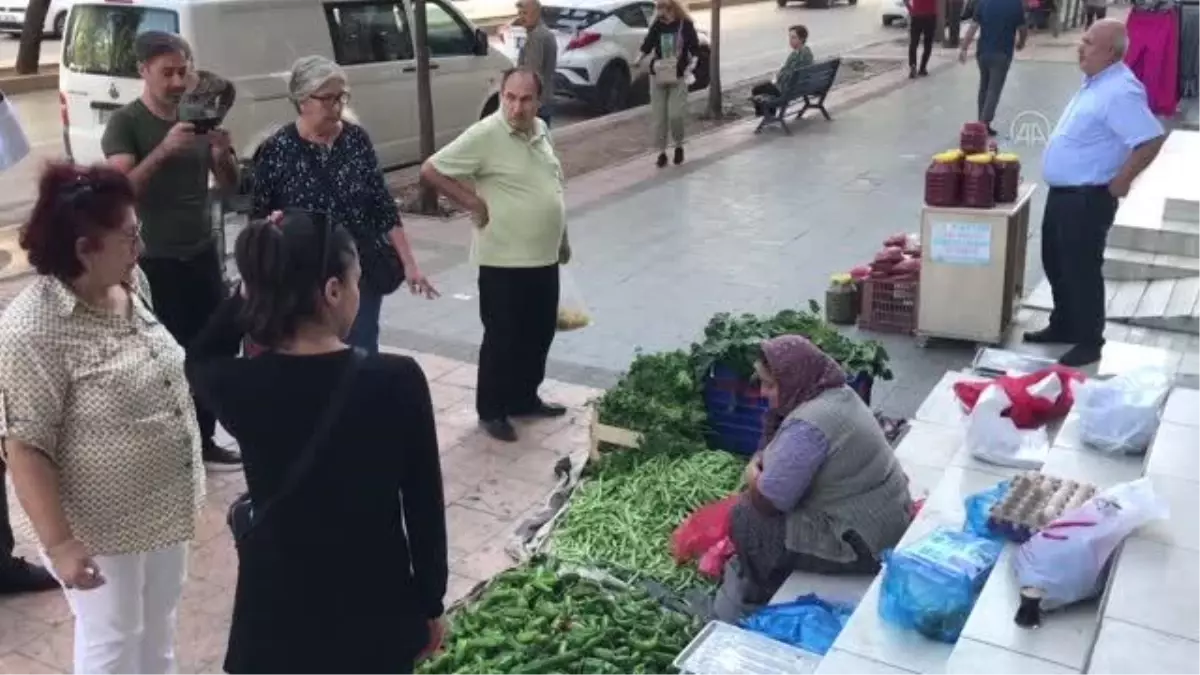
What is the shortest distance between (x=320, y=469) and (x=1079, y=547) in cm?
216

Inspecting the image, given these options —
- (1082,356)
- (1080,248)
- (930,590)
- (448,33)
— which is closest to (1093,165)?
(1080,248)

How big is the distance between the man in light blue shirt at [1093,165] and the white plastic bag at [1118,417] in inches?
80.2

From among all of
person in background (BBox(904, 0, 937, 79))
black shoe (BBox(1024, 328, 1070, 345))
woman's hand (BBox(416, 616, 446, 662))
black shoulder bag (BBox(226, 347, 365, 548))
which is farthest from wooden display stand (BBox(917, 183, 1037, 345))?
person in background (BBox(904, 0, 937, 79))

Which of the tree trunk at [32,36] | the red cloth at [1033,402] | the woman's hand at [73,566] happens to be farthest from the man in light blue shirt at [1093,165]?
the tree trunk at [32,36]

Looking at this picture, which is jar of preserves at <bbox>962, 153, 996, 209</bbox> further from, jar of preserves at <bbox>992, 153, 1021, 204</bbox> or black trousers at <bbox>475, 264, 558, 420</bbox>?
black trousers at <bbox>475, 264, 558, 420</bbox>

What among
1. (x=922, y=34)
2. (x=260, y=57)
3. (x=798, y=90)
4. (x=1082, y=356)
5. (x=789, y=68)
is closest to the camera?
(x=1082, y=356)

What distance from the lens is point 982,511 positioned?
3893mm

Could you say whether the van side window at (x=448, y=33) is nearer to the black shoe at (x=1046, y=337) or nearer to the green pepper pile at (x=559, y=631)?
the black shoe at (x=1046, y=337)

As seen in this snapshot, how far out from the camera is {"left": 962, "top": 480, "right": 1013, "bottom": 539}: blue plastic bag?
12.5 feet

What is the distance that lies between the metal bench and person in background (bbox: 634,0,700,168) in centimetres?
187

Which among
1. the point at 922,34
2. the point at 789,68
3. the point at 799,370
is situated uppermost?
the point at 922,34

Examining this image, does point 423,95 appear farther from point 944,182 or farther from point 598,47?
point 598,47

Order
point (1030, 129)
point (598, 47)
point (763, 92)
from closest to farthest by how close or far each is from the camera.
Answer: point (1030, 129), point (763, 92), point (598, 47)

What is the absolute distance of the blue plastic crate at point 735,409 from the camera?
511 centimetres
